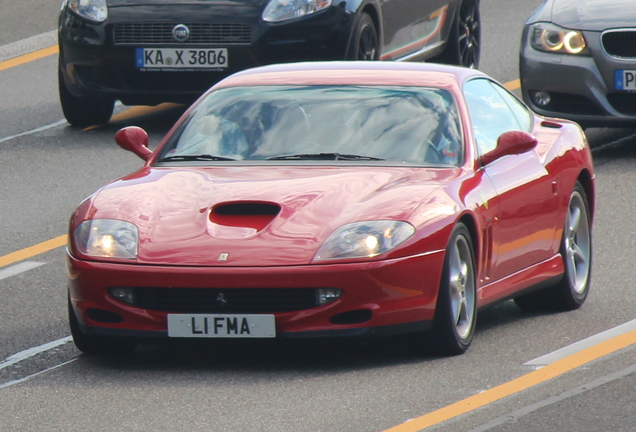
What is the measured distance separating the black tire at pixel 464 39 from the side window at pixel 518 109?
737 cm

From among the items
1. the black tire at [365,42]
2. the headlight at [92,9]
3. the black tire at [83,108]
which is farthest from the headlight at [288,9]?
the black tire at [83,108]

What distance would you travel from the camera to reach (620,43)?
43.4 feet

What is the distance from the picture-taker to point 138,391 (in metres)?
7.04

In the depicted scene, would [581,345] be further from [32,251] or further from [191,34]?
[191,34]

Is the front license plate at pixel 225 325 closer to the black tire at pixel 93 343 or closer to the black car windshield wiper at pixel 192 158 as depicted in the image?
the black tire at pixel 93 343

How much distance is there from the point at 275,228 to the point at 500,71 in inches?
408

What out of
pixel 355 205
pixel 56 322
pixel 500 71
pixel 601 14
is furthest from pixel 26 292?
pixel 500 71

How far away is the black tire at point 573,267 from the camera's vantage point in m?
8.91

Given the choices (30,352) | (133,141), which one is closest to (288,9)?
(133,141)

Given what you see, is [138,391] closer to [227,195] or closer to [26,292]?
[227,195]

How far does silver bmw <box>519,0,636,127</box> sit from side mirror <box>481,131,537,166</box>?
5.10 m

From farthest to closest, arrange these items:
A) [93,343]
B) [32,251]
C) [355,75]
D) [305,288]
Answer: [32,251], [355,75], [93,343], [305,288]

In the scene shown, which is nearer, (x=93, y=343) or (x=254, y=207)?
(x=254, y=207)

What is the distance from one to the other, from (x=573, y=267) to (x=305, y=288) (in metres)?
2.34
